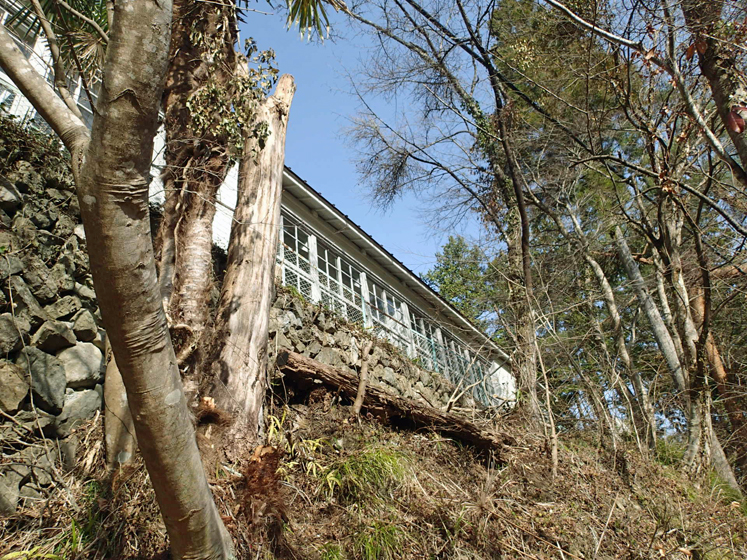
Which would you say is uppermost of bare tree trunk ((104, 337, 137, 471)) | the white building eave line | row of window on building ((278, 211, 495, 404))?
the white building eave line

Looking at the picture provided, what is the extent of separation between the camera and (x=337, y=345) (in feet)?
29.4

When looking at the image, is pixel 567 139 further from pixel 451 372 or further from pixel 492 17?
pixel 451 372

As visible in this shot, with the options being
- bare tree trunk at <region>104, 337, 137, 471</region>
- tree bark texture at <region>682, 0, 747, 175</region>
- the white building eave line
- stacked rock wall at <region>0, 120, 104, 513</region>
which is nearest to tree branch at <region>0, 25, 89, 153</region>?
bare tree trunk at <region>104, 337, 137, 471</region>

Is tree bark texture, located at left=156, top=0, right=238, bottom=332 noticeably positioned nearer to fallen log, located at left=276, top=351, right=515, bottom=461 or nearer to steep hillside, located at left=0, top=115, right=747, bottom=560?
steep hillside, located at left=0, top=115, right=747, bottom=560

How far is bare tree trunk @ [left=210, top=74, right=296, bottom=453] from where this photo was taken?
4.45 meters

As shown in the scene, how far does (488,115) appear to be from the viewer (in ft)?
38.2

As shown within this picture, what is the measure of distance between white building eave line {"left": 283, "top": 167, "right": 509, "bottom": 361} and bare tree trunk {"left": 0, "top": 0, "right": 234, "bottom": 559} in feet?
19.6

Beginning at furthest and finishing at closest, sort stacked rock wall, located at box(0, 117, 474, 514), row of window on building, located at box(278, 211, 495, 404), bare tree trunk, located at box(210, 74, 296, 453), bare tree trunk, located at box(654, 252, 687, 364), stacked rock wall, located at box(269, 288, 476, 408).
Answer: row of window on building, located at box(278, 211, 495, 404) → bare tree trunk, located at box(654, 252, 687, 364) → stacked rock wall, located at box(269, 288, 476, 408) → bare tree trunk, located at box(210, 74, 296, 453) → stacked rock wall, located at box(0, 117, 474, 514)

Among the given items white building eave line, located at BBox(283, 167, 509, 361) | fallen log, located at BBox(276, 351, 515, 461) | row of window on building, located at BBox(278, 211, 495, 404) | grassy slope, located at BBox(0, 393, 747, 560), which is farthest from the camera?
white building eave line, located at BBox(283, 167, 509, 361)

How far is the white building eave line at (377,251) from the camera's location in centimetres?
999

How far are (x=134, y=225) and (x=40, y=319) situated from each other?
11.0 ft

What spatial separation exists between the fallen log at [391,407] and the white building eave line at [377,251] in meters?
1.58

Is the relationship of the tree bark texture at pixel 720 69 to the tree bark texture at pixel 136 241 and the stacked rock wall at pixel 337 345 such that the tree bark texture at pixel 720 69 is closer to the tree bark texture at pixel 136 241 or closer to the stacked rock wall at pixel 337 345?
the tree bark texture at pixel 136 241

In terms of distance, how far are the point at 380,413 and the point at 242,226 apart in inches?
107
